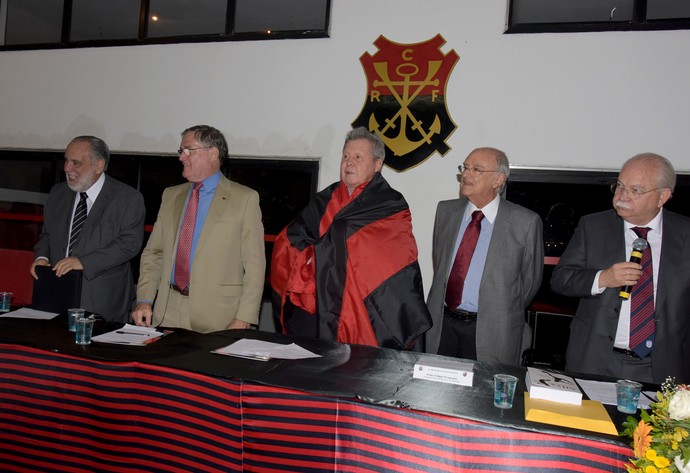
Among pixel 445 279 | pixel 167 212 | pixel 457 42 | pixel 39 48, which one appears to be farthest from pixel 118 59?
pixel 445 279

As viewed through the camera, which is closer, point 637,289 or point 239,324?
point 637,289

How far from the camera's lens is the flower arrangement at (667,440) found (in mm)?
1100

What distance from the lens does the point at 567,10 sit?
11.6ft

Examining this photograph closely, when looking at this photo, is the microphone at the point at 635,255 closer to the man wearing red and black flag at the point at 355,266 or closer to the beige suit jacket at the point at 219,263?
the man wearing red and black flag at the point at 355,266

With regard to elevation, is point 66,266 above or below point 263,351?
above

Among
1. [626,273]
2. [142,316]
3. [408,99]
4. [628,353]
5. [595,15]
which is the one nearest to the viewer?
[626,273]

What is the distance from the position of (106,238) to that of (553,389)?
7.67 feet

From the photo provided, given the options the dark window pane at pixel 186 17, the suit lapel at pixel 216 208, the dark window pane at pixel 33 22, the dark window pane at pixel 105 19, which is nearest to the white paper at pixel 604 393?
the suit lapel at pixel 216 208

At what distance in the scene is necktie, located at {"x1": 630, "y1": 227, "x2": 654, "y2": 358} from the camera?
214 cm

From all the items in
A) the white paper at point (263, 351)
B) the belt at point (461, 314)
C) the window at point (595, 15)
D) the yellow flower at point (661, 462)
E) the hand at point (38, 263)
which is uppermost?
the window at point (595, 15)

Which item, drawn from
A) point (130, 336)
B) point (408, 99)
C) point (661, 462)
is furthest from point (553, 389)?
point (408, 99)

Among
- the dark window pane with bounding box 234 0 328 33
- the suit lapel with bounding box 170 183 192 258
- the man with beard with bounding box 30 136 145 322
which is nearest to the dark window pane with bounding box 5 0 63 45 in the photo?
the dark window pane with bounding box 234 0 328 33

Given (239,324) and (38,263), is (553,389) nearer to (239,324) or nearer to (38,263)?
(239,324)

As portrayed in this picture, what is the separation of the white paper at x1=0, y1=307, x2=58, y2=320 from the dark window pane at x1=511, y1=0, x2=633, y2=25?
3.18 m
